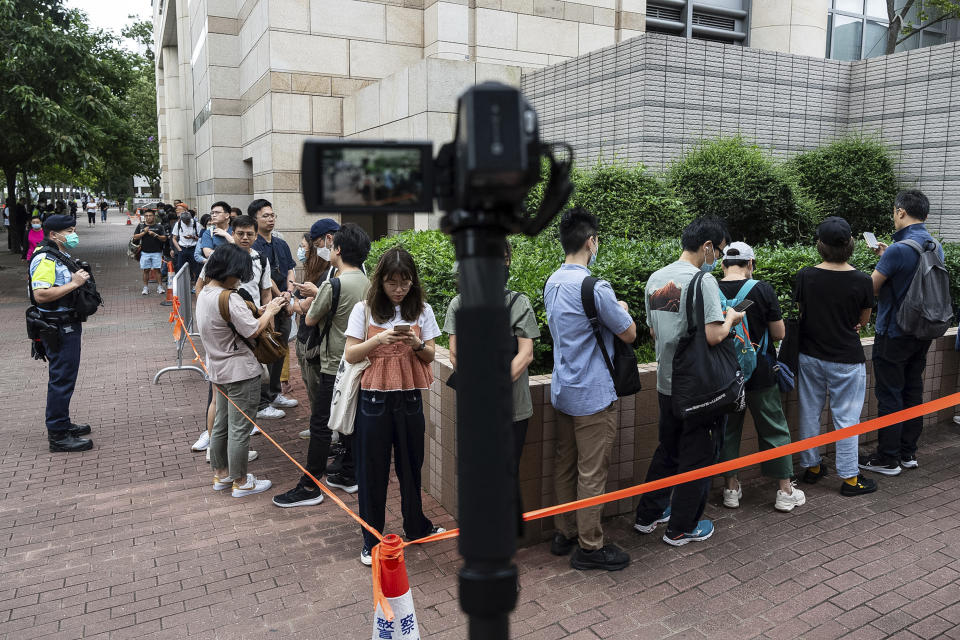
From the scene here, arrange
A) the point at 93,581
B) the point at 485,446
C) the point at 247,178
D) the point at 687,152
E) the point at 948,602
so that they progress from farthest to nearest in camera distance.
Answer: the point at 247,178 < the point at 687,152 < the point at 93,581 < the point at 948,602 < the point at 485,446

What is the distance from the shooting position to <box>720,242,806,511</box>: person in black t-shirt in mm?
4875

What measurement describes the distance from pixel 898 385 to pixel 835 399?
2.89ft

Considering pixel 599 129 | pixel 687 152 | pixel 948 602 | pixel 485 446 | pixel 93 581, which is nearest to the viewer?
pixel 485 446

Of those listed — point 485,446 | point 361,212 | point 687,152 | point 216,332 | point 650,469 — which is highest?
point 687,152

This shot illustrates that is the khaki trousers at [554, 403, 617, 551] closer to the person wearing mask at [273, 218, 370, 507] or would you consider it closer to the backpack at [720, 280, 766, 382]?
the backpack at [720, 280, 766, 382]

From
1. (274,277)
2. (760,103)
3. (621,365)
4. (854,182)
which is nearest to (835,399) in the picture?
(621,365)

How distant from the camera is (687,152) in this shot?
10422mm

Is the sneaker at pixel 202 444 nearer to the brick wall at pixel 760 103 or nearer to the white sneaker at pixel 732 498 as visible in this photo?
the white sneaker at pixel 732 498

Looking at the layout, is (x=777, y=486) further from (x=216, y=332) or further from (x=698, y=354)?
(x=216, y=332)

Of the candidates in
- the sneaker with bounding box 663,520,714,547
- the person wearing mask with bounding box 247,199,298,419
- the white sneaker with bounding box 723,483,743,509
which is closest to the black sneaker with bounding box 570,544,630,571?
the sneaker with bounding box 663,520,714,547

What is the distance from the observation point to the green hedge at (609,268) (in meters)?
5.84

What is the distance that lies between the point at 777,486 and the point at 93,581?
4835mm

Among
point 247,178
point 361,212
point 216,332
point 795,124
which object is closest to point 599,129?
point 795,124

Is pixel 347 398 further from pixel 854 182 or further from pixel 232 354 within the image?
pixel 854 182
